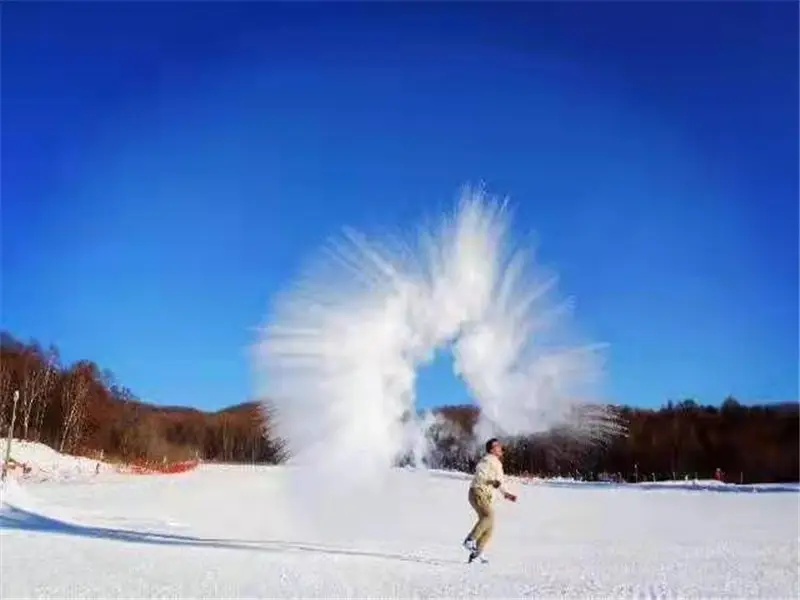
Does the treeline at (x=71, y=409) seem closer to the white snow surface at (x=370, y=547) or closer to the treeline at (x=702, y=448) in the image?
the white snow surface at (x=370, y=547)

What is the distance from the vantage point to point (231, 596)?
984 cm

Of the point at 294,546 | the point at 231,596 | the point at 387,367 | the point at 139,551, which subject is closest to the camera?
the point at 231,596

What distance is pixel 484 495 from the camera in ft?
41.5

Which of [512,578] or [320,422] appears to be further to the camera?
[320,422]

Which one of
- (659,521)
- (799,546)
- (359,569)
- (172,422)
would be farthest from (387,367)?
(172,422)

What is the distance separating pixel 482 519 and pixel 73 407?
2267cm

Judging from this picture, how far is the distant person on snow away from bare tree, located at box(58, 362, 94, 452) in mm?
21349

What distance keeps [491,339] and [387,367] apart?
1.88m

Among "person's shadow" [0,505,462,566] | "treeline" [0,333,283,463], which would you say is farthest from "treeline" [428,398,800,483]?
"person's shadow" [0,505,462,566]

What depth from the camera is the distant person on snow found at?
1248 cm

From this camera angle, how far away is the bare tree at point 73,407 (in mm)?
30816

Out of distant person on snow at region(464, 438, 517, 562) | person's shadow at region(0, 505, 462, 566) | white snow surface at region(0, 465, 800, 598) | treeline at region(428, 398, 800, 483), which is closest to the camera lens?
white snow surface at region(0, 465, 800, 598)

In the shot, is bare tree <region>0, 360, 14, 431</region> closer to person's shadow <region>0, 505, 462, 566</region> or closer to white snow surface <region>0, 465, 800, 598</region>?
white snow surface <region>0, 465, 800, 598</region>

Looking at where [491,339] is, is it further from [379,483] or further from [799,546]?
[799,546]
